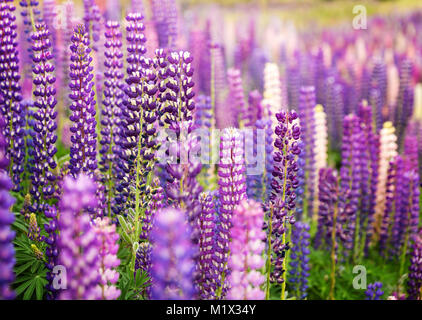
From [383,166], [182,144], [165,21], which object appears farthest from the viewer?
[165,21]

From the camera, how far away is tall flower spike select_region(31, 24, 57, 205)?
11.8ft

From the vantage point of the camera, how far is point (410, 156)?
591 cm

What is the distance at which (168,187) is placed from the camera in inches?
112

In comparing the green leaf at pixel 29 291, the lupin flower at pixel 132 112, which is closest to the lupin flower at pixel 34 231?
the green leaf at pixel 29 291

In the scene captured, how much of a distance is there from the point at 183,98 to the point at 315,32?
13762mm

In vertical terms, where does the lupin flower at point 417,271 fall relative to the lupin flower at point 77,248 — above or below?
below

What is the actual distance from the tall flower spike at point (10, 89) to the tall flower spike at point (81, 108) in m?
0.63

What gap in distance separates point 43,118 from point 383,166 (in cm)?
390

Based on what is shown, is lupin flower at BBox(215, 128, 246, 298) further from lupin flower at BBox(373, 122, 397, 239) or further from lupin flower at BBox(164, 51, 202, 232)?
lupin flower at BBox(373, 122, 397, 239)

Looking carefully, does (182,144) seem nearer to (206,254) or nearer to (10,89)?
(206,254)

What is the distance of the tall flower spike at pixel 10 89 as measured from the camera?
380cm

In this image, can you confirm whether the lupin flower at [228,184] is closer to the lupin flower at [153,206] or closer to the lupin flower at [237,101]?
the lupin flower at [153,206]

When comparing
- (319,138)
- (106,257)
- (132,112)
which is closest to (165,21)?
(319,138)

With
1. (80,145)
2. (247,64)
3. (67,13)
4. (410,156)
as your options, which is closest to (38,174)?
(80,145)
